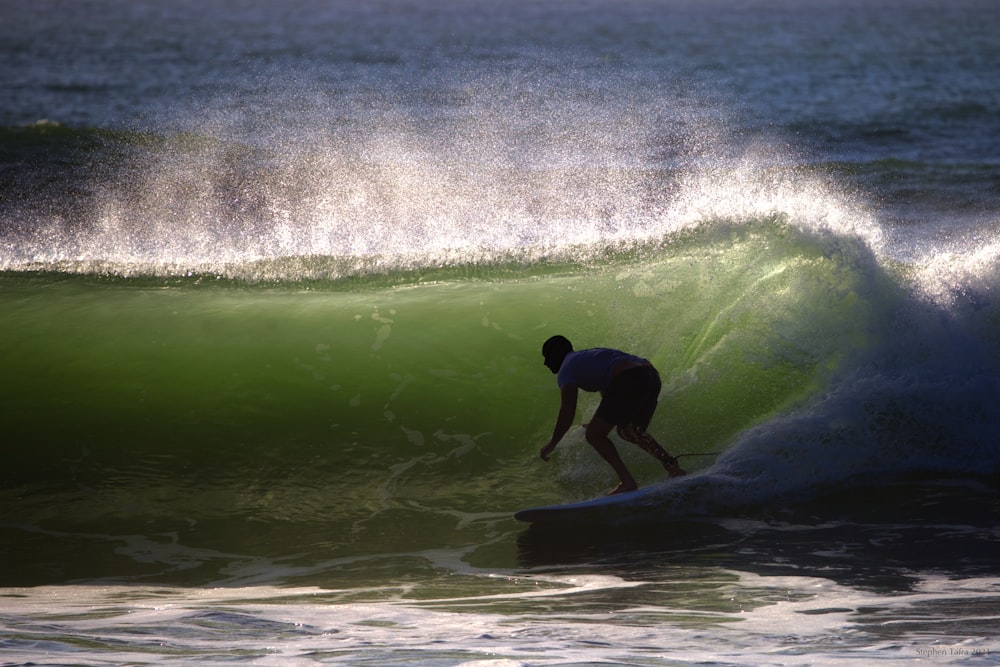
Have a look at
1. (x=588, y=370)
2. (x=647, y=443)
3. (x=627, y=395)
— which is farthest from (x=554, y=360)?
(x=647, y=443)

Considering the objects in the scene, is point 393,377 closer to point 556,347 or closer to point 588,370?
point 556,347

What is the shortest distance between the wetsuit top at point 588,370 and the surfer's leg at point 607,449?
188 millimetres

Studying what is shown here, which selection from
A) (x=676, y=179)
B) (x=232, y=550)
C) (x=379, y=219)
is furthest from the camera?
(x=676, y=179)

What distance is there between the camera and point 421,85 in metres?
24.0

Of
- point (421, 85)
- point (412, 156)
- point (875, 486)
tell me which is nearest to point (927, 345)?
point (875, 486)

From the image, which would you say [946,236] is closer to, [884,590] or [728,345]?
[728,345]

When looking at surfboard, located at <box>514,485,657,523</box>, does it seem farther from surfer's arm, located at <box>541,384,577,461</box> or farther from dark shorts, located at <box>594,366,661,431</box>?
dark shorts, located at <box>594,366,661,431</box>

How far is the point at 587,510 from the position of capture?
18.6 ft

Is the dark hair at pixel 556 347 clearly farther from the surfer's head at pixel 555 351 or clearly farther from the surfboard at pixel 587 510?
the surfboard at pixel 587 510

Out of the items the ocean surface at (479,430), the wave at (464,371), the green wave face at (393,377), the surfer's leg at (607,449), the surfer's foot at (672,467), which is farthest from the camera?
the green wave face at (393,377)

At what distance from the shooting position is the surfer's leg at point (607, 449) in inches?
227

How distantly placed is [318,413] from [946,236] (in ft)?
28.1

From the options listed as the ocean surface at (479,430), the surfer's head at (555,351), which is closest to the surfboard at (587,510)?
the ocean surface at (479,430)

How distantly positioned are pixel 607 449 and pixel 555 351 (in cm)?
57
